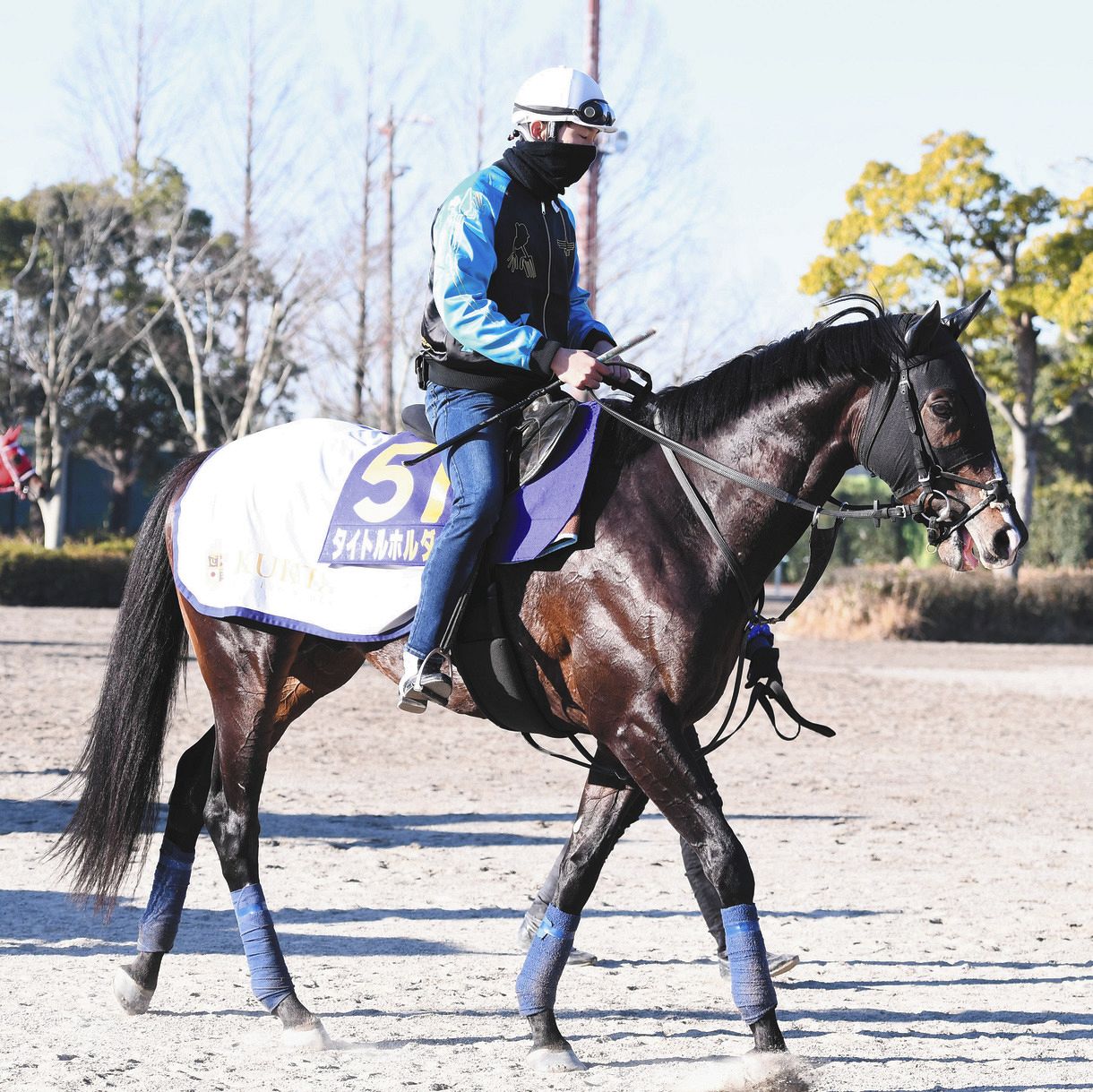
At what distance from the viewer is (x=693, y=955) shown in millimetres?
5645

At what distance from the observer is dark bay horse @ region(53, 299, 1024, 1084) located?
157 inches

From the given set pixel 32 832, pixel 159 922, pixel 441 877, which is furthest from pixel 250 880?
pixel 32 832

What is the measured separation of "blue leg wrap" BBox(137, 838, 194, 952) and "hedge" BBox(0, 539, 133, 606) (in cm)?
2164

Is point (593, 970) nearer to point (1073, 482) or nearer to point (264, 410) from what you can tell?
point (264, 410)

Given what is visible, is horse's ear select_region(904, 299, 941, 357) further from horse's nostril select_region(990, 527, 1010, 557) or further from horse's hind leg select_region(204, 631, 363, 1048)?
horse's hind leg select_region(204, 631, 363, 1048)

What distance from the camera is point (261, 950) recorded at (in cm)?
464

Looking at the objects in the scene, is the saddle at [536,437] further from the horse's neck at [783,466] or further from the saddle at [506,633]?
the horse's neck at [783,466]

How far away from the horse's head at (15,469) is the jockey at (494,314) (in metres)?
7.91

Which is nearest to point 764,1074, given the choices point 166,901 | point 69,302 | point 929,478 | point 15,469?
point 929,478

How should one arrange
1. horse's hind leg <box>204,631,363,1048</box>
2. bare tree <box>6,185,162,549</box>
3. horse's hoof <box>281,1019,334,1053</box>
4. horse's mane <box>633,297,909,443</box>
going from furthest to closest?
bare tree <box>6,185,162,549</box> → horse's hind leg <box>204,631,363,1048</box> → horse's hoof <box>281,1019,334,1053</box> → horse's mane <box>633,297,909,443</box>

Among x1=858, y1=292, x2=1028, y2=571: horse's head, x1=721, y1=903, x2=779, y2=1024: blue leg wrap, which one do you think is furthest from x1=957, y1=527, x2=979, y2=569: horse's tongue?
x1=721, y1=903, x2=779, y2=1024: blue leg wrap

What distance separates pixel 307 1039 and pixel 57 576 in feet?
75.9

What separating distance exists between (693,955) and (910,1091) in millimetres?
1636

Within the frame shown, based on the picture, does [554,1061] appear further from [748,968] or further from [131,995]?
[131,995]
